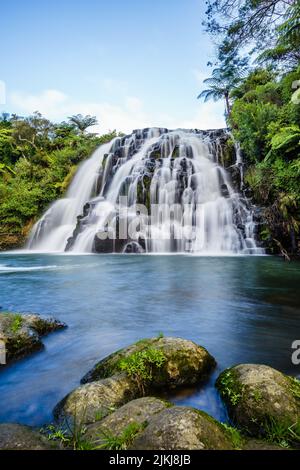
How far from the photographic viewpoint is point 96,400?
87.4 inches

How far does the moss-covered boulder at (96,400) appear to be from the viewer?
213 cm

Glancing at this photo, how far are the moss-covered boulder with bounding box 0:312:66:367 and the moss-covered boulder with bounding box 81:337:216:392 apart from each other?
3.20 ft

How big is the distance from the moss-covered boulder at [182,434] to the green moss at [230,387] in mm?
565

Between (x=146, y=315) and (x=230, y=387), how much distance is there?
279 centimetres

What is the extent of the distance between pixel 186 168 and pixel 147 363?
50.1ft

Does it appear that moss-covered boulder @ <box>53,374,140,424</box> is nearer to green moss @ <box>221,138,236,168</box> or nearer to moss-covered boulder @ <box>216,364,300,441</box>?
moss-covered boulder @ <box>216,364,300,441</box>

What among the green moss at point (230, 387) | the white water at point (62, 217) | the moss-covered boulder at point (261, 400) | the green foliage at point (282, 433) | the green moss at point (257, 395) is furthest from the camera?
the white water at point (62, 217)

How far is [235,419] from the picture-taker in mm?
2152

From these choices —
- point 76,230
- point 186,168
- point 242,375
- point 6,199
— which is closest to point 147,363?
point 242,375

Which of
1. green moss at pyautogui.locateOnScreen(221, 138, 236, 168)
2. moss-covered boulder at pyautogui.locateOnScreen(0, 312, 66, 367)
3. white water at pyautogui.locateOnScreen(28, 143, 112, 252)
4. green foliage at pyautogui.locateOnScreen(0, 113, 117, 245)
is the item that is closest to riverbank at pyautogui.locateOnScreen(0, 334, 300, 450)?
moss-covered boulder at pyautogui.locateOnScreen(0, 312, 66, 367)

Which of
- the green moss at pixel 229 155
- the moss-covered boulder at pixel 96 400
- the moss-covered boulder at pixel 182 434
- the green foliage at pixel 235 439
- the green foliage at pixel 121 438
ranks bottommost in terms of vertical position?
the moss-covered boulder at pixel 96 400

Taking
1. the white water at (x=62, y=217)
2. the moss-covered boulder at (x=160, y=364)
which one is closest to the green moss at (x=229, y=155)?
the white water at (x=62, y=217)

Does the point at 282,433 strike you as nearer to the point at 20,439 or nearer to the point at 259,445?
the point at 259,445

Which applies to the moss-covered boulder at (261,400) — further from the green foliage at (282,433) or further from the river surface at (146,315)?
the river surface at (146,315)
